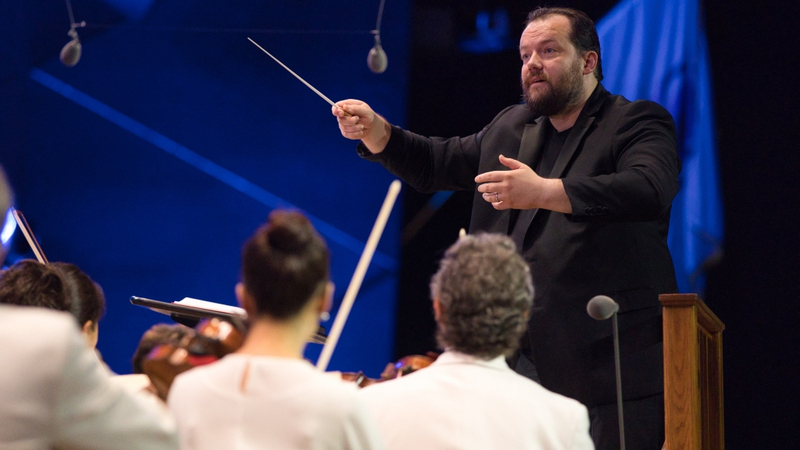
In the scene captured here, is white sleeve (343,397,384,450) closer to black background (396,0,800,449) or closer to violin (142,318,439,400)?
violin (142,318,439,400)

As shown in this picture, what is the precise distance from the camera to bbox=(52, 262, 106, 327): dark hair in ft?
6.47

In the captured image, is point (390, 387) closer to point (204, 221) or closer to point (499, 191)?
point (499, 191)

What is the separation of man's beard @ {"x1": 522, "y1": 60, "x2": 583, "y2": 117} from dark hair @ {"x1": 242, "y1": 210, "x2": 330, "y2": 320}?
1433 millimetres

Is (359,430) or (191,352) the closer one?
(359,430)

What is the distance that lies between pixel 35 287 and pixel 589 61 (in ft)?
5.36

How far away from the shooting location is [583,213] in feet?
7.00

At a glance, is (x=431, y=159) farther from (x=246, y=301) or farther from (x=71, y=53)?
(x=71, y=53)

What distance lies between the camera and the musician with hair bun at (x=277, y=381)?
3.55 feet

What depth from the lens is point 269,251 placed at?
3.86 feet

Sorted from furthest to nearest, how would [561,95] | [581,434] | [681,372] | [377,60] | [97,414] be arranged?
[377,60]
[561,95]
[681,372]
[581,434]
[97,414]

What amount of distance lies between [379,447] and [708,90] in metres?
2.87

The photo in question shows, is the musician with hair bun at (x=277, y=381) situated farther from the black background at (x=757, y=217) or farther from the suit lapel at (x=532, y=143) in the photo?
the black background at (x=757, y=217)

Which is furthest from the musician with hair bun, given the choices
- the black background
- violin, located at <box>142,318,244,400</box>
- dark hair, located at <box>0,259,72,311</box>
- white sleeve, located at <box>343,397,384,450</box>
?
the black background

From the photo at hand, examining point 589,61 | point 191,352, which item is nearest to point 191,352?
point 191,352
